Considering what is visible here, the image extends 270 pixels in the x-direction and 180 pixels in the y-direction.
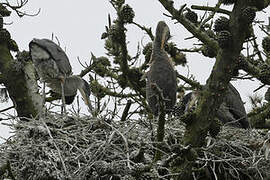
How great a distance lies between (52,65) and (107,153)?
2.43m

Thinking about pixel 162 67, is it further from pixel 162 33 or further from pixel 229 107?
pixel 229 107

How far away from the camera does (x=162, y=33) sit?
5.12 meters

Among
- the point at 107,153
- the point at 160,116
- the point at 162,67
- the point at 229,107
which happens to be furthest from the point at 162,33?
the point at 160,116

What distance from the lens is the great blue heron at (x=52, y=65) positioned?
5314mm

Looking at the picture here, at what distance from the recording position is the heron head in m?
5.14

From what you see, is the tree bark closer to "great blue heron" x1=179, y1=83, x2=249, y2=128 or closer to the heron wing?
the heron wing

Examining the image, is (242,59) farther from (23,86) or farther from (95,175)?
(23,86)

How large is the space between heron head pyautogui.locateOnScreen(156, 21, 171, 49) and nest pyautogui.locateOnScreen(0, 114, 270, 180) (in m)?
1.41

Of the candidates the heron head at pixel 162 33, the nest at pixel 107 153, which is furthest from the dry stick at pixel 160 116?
the heron head at pixel 162 33

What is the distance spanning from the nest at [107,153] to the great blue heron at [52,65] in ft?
4.70

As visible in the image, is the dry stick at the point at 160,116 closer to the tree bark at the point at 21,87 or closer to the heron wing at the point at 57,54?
the tree bark at the point at 21,87

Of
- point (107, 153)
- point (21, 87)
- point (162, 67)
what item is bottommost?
point (107, 153)

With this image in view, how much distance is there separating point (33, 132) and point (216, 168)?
1.33 metres

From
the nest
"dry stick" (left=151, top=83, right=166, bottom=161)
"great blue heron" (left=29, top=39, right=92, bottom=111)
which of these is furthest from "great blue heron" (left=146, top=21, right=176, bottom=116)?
"dry stick" (left=151, top=83, right=166, bottom=161)
